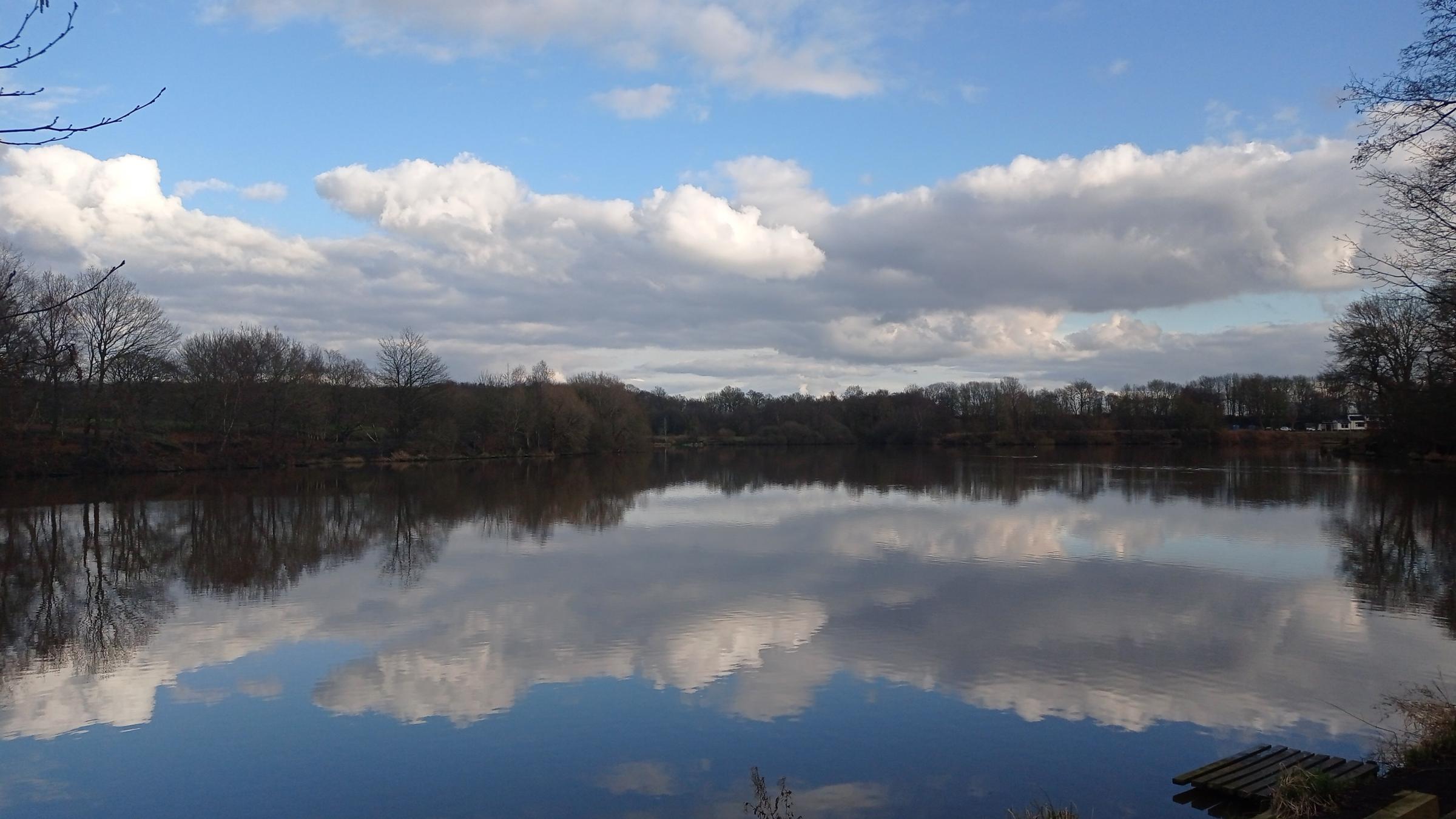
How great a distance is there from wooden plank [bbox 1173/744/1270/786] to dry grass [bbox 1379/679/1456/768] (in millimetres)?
804

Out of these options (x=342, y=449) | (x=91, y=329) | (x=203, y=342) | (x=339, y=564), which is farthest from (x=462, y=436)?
(x=339, y=564)

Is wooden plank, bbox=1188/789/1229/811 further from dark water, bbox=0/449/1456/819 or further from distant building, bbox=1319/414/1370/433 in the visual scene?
distant building, bbox=1319/414/1370/433

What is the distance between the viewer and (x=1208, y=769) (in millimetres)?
5555

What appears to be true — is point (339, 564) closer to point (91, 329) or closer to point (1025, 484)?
point (1025, 484)

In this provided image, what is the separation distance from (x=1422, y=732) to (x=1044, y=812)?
3275 mm

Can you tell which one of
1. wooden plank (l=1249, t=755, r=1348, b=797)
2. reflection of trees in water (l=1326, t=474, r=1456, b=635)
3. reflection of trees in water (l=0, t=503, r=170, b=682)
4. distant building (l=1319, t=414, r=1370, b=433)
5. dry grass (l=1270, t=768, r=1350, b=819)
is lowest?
reflection of trees in water (l=0, t=503, r=170, b=682)

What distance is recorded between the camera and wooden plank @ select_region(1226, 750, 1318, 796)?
5.29m

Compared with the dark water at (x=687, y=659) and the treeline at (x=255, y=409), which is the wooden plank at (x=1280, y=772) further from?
the treeline at (x=255, y=409)

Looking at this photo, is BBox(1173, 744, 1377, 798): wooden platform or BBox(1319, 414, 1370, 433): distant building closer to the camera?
BBox(1173, 744, 1377, 798): wooden platform

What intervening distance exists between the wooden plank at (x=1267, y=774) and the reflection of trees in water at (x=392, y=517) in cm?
602

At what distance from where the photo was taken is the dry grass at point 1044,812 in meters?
4.40

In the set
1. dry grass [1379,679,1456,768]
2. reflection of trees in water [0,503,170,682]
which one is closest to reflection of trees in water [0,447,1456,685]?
reflection of trees in water [0,503,170,682]

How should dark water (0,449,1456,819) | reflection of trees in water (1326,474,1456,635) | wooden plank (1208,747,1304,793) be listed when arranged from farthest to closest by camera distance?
reflection of trees in water (1326,474,1456,635) < dark water (0,449,1456,819) < wooden plank (1208,747,1304,793)

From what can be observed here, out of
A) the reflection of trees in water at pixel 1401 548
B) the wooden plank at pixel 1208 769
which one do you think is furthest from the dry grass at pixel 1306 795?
the reflection of trees in water at pixel 1401 548
